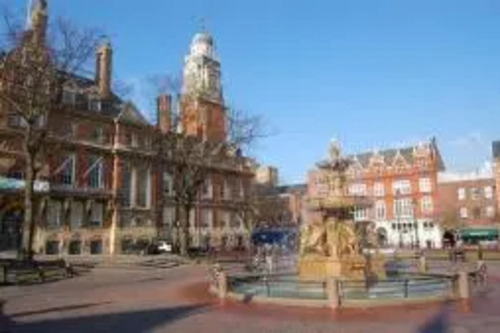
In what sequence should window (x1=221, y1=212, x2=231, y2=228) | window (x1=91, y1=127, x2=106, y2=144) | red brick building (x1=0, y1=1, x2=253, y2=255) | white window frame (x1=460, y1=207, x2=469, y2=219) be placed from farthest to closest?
white window frame (x1=460, y1=207, x2=469, y2=219)
window (x1=221, y1=212, x2=231, y2=228)
window (x1=91, y1=127, x2=106, y2=144)
red brick building (x1=0, y1=1, x2=253, y2=255)

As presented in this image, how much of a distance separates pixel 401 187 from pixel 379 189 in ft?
13.8

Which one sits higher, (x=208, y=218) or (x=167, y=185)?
(x=167, y=185)

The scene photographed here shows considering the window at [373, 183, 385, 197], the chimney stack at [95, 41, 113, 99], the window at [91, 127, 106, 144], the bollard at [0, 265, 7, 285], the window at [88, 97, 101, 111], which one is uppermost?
the chimney stack at [95, 41, 113, 99]

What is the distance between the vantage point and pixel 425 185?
87.6 m

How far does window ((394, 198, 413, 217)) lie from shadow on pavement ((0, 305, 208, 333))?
2972 inches

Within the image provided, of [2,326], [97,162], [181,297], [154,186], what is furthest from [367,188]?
[2,326]

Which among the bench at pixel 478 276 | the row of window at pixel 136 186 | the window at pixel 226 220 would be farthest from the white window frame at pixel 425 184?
the bench at pixel 478 276

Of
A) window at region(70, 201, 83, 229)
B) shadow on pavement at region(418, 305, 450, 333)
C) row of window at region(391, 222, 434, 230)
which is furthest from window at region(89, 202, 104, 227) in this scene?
row of window at region(391, 222, 434, 230)

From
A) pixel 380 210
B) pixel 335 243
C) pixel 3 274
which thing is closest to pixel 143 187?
pixel 3 274

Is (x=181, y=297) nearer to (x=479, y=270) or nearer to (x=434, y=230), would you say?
(x=479, y=270)

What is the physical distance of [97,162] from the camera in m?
57.6

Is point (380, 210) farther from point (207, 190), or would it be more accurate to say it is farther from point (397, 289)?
point (397, 289)

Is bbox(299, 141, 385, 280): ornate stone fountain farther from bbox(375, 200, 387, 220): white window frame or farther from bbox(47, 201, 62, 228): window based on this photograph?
bbox(375, 200, 387, 220): white window frame

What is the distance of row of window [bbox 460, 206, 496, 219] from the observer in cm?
7969
